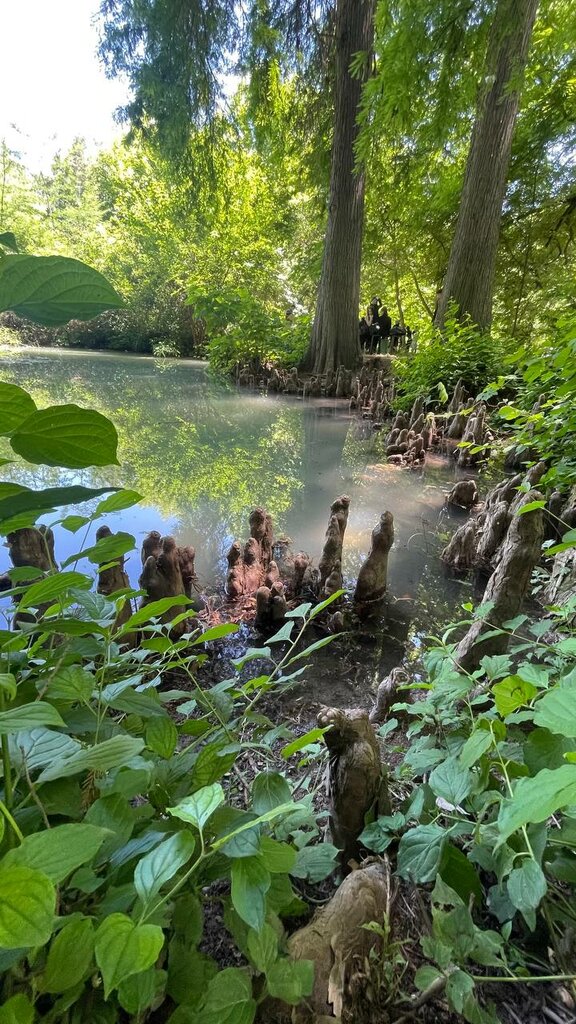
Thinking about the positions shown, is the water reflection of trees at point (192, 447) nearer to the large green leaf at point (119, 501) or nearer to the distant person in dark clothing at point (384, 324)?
the large green leaf at point (119, 501)

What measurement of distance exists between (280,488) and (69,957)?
262 cm

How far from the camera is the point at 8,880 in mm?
217

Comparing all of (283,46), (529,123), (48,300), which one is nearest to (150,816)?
(48,300)

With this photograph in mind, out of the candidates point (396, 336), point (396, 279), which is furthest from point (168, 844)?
point (396, 279)

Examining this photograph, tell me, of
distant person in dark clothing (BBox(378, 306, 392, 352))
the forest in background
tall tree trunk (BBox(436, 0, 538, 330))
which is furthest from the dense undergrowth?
distant person in dark clothing (BBox(378, 306, 392, 352))

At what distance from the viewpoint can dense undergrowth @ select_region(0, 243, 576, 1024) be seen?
10.2 inches

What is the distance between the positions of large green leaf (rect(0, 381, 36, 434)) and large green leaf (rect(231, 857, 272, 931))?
1.13 ft

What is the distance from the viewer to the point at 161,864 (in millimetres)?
283

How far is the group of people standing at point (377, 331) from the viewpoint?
26.1ft

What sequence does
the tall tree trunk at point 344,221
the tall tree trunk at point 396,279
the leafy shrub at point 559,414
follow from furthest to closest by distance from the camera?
the tall tree trunk at point 396,279
the tall tree trunk at point 344,221
the leafy shrub at point 559,414

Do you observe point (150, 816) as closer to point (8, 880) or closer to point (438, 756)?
point (8, 880)

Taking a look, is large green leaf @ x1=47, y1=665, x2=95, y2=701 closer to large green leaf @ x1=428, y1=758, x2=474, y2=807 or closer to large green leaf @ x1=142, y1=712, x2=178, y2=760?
large green leaf @ x1=142, y1=712, x2=178, y2=760

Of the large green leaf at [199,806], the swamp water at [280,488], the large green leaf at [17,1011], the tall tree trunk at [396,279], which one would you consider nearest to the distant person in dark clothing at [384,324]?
the tall tree trunk at [396,279]

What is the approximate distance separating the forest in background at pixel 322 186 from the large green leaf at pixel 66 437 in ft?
9.24
